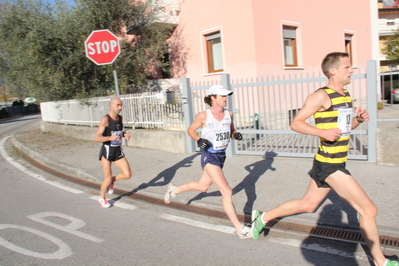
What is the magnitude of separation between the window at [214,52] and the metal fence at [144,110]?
13.6 feet

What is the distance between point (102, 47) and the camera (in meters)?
8.91

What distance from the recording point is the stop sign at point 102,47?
8.86m

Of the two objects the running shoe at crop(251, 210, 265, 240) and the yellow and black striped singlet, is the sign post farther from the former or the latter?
the yellow and black striped singlet

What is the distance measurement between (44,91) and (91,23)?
3343 mm

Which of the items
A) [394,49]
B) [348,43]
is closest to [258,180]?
[348,43]

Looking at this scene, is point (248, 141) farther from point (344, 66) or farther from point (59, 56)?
point (59, 56)

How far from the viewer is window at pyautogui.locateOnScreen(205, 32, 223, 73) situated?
1316 cm

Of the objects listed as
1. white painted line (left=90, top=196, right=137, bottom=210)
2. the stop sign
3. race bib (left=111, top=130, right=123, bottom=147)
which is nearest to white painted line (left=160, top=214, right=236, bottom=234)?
white painted line (left=90, top=196, right=137, bottom=210)

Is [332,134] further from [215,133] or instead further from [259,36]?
[259,36]

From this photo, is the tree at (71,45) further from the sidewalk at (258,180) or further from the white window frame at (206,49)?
the sidewalk at (258,180)

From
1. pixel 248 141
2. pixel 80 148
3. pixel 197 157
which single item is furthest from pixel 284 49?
pixel 80 148

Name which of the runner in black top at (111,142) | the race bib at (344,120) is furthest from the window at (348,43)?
the race bib at (344,120)

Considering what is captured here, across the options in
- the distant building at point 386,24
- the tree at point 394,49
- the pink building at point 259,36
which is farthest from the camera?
the distant building at point 386,24

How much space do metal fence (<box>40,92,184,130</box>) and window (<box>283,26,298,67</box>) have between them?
5.84 metres
